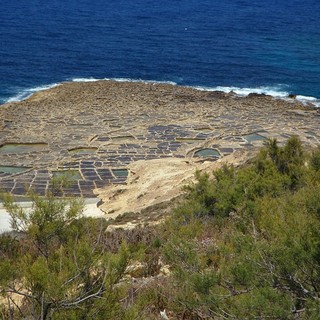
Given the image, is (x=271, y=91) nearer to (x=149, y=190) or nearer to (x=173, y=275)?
(x=149, y=190)

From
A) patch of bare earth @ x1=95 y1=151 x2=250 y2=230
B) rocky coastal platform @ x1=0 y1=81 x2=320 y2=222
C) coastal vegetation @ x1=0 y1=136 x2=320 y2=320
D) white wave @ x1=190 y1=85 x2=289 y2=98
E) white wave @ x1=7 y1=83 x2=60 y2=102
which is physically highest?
coastal vegetation @ x1=0 y1=136 x2=320 y2=320

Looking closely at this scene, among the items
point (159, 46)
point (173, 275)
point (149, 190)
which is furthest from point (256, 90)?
point (173, 275)

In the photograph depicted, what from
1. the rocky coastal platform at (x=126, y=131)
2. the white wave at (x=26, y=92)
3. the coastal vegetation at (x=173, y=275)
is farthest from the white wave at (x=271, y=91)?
the coastal vegetation at (x=173, y=275)

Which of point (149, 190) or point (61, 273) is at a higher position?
point (61, 273)

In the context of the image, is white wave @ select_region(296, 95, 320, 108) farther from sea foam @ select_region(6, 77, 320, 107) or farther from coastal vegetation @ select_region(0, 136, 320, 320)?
coastal vegetation @ select_region(0, 136, 320, 320)

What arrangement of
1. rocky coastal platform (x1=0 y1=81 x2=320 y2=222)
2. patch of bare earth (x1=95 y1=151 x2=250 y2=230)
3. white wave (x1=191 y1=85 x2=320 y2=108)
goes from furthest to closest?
white wave (x1=191 y1=85 x2=320 y2=108), rocky coastal platform (x1=0 y1=81 x2=320 y2=222), patch of bare earth (x1=95 y1=151 x2=250 y2=230)

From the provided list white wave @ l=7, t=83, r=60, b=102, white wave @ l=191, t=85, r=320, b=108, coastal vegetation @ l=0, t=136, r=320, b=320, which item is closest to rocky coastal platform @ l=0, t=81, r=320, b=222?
white wave @ l=7, t=83, r=60, b=102

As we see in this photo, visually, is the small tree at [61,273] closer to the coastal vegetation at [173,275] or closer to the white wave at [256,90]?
the coastal vegetation at [173,275]
